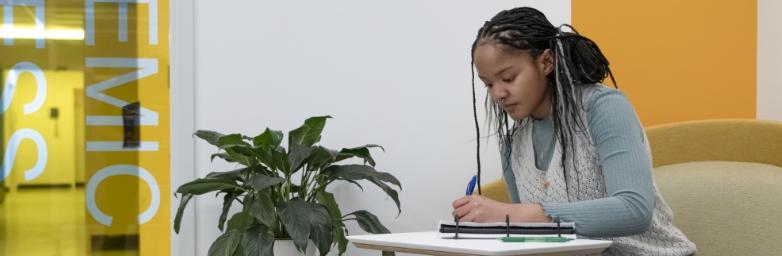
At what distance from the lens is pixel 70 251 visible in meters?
3.54

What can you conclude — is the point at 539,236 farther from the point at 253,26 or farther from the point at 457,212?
the point at 253,26

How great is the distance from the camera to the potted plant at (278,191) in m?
2.92

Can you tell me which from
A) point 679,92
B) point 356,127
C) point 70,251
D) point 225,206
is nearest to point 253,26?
point 356,127

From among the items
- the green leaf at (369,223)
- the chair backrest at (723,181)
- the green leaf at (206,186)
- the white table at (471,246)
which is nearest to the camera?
the white table at (471,246)

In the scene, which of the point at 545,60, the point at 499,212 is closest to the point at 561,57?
the point at 545,60

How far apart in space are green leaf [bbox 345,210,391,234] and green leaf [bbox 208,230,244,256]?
432mm

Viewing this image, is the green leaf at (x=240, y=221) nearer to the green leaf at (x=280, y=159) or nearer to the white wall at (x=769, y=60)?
the green leaf at (x=280, y=159)

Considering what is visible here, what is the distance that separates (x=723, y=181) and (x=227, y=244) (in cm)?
145

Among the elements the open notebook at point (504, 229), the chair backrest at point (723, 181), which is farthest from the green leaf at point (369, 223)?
the open notebook at point (504, 229)

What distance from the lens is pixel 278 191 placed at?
10.3 feet

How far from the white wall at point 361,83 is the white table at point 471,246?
1928mm

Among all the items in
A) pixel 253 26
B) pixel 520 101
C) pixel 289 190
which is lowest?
pixel 289 190

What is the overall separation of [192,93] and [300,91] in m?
0.38

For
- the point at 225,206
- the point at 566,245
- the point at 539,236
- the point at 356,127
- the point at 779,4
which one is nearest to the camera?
the point at 566,245
